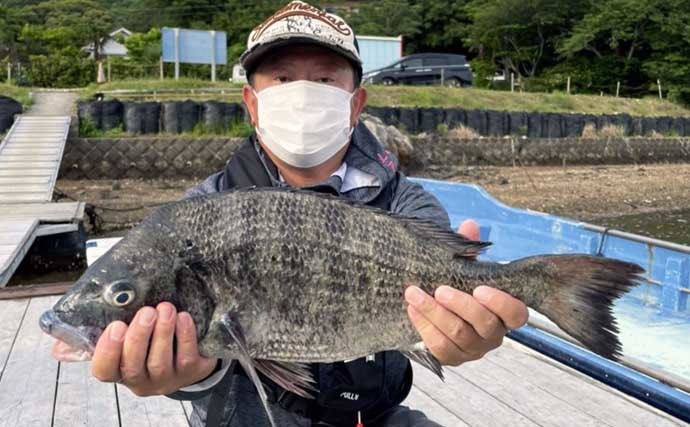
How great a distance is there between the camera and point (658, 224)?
17.4 m

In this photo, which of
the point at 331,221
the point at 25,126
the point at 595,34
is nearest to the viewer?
the point at 331,221

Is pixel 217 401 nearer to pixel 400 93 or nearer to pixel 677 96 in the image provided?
pixel 400 93

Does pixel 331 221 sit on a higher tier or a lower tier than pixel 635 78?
lower

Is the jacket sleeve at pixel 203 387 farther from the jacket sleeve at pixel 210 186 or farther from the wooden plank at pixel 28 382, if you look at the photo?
the wooden plank at pixel 28 382

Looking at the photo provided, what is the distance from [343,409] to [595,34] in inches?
1820

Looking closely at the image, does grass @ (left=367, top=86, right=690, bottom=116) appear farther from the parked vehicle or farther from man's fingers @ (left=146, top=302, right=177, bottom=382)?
man's fingers @ (left=146, top=302, right=177, bottom=382)

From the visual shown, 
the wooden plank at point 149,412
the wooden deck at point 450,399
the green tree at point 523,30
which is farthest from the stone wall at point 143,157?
the green tree at point 523,30

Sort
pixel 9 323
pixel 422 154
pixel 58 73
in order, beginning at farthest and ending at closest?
pixel 58 73
pixel 422 154
pixel 9 323

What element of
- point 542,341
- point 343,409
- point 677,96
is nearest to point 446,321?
point 343,409

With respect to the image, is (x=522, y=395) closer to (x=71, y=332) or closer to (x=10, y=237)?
(x=71, y=332)

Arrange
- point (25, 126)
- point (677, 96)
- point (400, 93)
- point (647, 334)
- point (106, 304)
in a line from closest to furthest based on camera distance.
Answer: point (106, 304), point (647, 334), point (25, 126), point (400, 93), point (677, 96)

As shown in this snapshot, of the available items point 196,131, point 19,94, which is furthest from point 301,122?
point 19,94

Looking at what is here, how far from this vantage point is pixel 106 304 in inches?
74.6

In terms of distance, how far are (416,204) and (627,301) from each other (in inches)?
214
